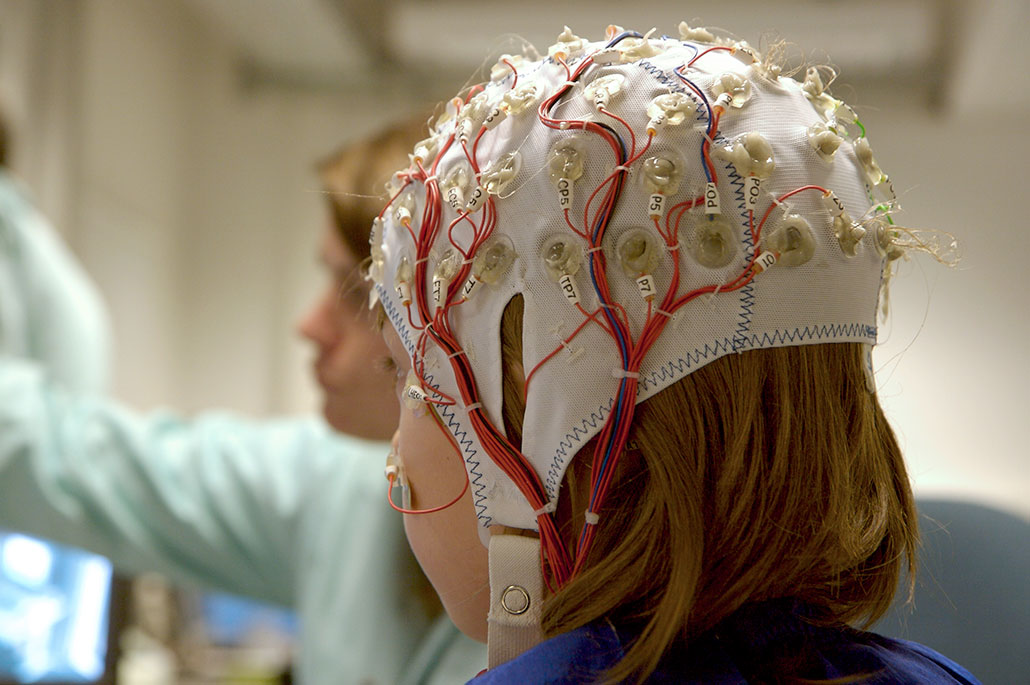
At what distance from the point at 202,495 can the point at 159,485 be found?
0.06 metres

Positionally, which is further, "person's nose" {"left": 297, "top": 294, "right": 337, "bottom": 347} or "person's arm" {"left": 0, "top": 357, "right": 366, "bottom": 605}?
"person's arm" {"left": 0, "top": 357, "right": 366, "bottom": 605}

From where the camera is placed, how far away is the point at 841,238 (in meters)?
0.53

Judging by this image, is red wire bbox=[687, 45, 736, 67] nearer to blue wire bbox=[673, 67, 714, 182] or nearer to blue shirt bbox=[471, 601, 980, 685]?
blue wire bbox=[673, 67, 714, 182]

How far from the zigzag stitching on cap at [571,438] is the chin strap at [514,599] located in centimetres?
4

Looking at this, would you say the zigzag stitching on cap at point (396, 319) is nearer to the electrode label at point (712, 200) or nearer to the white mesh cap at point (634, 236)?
the white mesh cap at point (634, 236)

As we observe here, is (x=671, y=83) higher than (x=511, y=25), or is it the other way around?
(x=511, y=25)

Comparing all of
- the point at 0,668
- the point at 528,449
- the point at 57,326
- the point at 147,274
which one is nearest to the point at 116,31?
the point at 147,274

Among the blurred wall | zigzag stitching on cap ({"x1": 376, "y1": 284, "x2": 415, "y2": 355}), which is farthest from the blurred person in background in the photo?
the blurred wall

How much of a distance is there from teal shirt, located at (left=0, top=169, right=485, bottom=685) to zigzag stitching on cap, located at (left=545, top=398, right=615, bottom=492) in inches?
27.9

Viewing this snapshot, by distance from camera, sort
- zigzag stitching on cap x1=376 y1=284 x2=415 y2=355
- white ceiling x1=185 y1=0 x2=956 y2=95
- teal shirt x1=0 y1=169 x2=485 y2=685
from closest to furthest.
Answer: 1. zigzag stitching on cap x1=376 y1=284 x2=415 y2=355
2. teal shirt x1=0 y1=169 x2=485 y2=685
3. white ceiling x1=185 y1=0 x2=956 y2=95

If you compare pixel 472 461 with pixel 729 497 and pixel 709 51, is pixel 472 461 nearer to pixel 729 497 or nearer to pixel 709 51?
pixel 729 497

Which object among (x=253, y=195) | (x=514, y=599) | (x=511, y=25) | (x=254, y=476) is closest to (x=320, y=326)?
(x=254, y=476)

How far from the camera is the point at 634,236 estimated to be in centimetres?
52

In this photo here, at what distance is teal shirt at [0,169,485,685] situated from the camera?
4.16 ft
